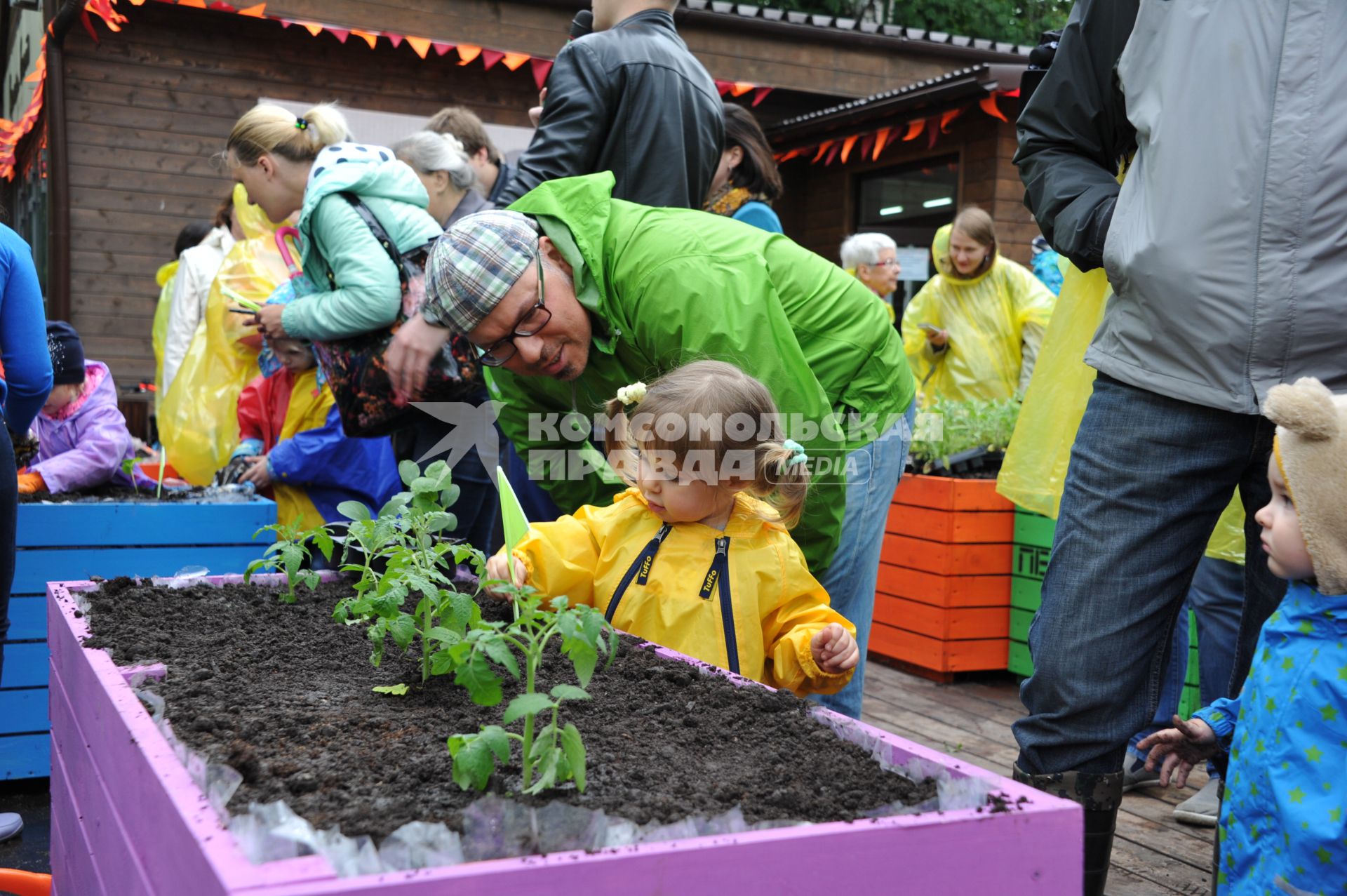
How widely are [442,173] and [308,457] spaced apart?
102 centimetres

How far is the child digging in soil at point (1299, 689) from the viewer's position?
4.90 ft

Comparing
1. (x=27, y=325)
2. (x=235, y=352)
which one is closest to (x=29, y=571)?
(x=27, y=325)

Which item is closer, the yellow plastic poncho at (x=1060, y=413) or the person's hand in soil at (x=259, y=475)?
the yellow plastic poncho at (x=1060, y=413)

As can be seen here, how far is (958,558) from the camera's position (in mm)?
4488

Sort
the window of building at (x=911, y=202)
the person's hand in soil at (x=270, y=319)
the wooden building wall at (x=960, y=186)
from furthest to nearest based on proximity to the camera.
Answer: the window of building at (x=911, y=202) < the wooden building wall at (x=960, y=186) < the person's hand in soil at (x=270, y=319)

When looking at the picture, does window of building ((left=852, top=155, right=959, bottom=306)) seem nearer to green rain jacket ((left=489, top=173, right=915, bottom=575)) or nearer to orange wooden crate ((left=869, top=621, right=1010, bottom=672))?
orange wooden crate ((left=869, top=621, right=1010, bottom=672))

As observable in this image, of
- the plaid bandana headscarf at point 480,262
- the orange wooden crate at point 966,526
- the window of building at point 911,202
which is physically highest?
the window of building at point 911,202

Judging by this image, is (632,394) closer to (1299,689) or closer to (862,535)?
(862,535)

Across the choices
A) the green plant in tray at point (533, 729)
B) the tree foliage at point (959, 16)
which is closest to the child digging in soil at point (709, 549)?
the green plant in tray at point (533, 729)

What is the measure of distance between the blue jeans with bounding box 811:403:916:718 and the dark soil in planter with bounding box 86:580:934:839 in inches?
26.2

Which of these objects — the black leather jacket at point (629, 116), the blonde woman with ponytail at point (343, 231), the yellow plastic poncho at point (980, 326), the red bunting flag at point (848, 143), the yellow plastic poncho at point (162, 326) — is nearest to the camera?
the black leather jacket at point (629, 116)

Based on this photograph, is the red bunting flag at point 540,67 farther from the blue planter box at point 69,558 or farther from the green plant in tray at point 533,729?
the green plant in tray at point 533,729

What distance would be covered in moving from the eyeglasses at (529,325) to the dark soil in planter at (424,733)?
54cm

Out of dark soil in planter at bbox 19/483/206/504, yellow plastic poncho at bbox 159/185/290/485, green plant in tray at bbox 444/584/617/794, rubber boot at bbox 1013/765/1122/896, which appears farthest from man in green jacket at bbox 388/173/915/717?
yellow plastic poncho at bbox 159/185/290/485
